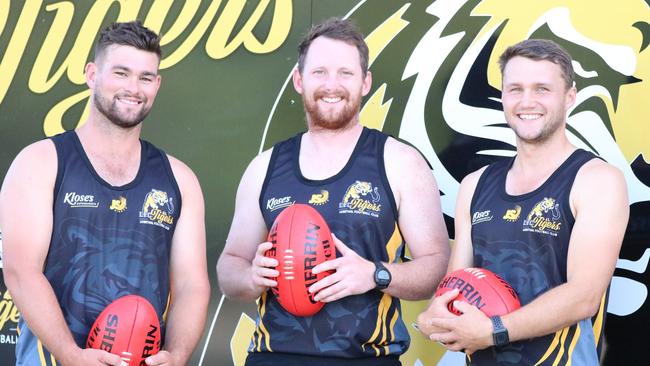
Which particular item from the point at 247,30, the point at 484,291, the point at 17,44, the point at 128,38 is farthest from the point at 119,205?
the point at 17,44

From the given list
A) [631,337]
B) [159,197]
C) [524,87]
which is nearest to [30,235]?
[159,197]

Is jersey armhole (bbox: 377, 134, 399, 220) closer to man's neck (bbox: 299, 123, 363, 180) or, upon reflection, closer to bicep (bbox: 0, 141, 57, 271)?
man's neck (bbox: 299, 123, 363, 180)

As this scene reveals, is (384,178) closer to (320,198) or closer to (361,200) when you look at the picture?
(361,200)

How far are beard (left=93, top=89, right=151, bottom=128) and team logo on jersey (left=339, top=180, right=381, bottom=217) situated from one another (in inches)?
28.6

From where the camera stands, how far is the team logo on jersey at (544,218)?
3055mm

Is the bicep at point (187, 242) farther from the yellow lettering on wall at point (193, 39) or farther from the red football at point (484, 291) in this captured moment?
the yellow lettering on wall at point (193, 39)

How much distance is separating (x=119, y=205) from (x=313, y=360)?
31.4 inches

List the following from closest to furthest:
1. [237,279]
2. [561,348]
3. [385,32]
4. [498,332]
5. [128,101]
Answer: [498,332] → [561,348] → [128,101] → [237,279] → [385,32]

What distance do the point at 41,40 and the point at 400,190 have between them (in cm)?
210

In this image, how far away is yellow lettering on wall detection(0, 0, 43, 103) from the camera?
181 inches

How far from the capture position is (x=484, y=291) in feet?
9.70

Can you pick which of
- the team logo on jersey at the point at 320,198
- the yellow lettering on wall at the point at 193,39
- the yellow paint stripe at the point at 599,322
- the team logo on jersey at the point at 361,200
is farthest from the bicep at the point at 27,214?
the yellow paint stripe at the point at 599,322

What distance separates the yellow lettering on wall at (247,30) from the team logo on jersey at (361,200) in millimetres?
1259

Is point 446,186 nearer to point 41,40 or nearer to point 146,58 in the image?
point 146,58
